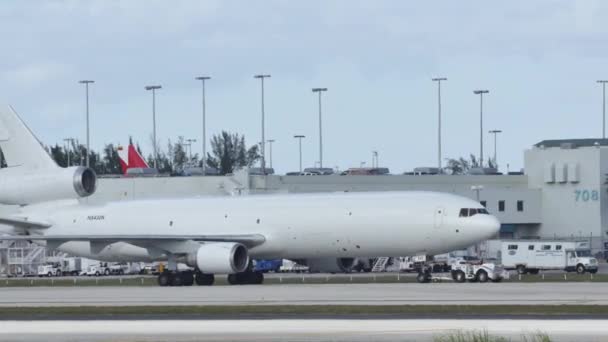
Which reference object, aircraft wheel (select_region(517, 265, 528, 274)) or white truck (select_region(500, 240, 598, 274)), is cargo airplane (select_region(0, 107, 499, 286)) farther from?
white truck (select_region(500, 240, 598, 274))

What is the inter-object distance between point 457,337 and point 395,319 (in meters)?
10.7

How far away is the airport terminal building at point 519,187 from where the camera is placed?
389ft

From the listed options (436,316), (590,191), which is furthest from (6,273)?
(436,316)

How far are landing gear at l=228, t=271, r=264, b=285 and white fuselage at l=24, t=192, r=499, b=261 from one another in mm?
1474

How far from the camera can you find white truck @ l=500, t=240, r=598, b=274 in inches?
3664

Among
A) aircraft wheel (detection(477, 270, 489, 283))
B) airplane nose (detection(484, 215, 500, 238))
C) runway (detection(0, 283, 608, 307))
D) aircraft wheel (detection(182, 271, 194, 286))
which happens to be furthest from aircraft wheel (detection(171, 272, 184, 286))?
airplane nose (detection(484, 215, 500, 238))

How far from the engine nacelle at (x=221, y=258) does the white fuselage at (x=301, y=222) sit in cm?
221

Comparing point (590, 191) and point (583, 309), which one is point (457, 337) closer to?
point (583, 309)

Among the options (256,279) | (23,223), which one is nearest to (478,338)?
(256,279)

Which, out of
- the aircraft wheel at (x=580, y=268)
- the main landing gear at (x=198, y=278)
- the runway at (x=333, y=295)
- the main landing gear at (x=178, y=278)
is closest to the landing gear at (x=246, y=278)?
the main landing gear at (x=198, y=278)

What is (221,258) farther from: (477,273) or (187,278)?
(477,273)

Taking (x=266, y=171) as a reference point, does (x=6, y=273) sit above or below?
below

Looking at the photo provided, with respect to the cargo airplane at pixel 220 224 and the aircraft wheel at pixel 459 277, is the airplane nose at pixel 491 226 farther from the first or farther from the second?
the aircraft wheel at pixel 459 277

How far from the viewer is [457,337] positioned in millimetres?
30031
